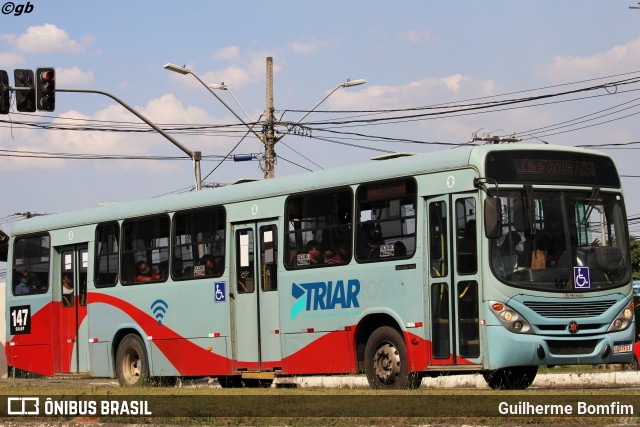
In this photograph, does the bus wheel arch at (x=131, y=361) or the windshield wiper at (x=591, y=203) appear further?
the bus wheel arch at (x=131, y=361)

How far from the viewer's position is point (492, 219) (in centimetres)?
1459

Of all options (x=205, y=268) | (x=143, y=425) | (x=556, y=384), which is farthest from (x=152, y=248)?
(x=143, y=425)

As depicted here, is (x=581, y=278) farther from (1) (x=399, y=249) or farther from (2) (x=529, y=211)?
(1) (x=399, y=249)

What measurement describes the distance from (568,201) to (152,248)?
826 centimetres

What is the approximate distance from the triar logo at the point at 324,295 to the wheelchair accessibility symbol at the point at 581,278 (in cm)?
314

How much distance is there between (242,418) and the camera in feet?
38.9

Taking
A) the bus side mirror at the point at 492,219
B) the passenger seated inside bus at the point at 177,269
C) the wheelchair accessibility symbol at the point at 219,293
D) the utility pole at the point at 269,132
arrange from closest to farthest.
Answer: the bus side mirror at the point at 492,219 → the wheelchair accessibility symbol at the point at 219,293 → the passenger seated inside bus at the point at 177,269 → the utility pole at the point at 269,132

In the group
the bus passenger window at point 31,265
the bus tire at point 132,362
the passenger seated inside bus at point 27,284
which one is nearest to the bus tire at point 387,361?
the bus tire at point 132,362

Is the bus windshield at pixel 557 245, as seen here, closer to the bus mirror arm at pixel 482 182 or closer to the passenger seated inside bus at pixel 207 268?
→ the bus mirror arm at pixel 482 182

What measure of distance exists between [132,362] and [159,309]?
135cm

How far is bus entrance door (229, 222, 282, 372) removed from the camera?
18438mm

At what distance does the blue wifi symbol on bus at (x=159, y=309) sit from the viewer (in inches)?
813

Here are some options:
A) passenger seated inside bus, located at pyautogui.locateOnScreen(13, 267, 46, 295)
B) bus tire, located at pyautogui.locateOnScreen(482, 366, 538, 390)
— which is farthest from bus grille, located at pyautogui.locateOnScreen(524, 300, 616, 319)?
passenger seated inside bus, located at pyautogui.locateOnScreen(13, 267, 46, 295)

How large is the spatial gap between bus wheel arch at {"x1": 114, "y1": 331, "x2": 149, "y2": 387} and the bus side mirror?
8431mm
